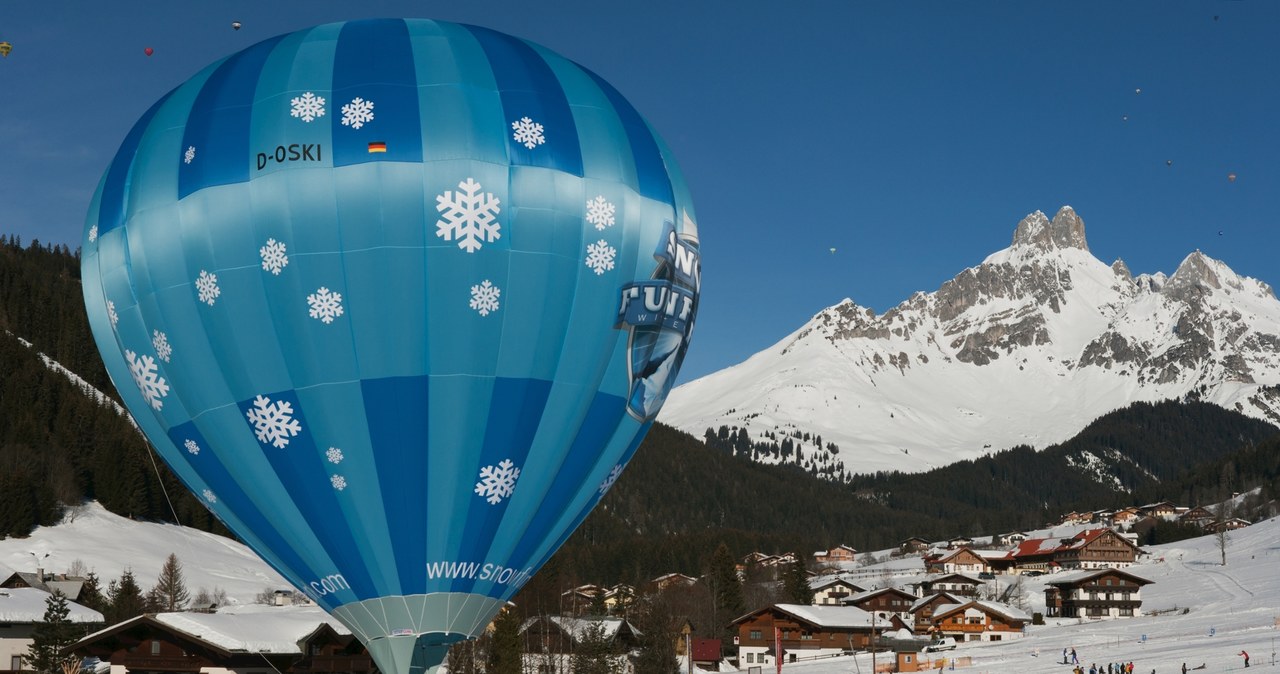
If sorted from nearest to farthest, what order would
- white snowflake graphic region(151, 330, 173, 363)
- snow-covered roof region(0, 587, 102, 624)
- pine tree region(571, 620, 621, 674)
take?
1. white snowflake graphic region(151, 330, 173, 363)
2. pine tree region(571, 620, 621, 674)
3. snow-covered roof region(0, 587, 102, 624)

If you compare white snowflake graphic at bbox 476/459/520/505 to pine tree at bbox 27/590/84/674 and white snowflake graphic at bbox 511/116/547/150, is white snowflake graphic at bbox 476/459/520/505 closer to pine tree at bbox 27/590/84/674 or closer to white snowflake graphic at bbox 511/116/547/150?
white snowflake graphic at bbox 511/116/547/150

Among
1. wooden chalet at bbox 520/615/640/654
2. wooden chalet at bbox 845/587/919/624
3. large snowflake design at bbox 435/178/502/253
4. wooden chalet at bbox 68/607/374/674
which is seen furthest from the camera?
wooden chalet at bbox 845/587/919/624

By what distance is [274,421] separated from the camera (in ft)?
71.6

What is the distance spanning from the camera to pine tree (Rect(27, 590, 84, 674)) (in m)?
52.7

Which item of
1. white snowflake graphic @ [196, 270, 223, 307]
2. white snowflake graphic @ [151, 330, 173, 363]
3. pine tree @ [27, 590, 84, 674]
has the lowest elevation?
pine tree @ [27, 590, 84, 674]

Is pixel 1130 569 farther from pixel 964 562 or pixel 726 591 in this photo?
pixel 726 591

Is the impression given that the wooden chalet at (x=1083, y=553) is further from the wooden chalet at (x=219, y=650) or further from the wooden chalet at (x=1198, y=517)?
Result: the wooden chalet at (x=219, y=650)

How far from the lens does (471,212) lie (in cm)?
2142

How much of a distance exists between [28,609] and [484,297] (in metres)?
52.2

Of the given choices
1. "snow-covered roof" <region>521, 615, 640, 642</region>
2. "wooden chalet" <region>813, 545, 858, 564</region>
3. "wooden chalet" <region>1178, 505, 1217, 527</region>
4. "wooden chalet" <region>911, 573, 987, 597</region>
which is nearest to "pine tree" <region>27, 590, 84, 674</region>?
"snow-covered roof" <region>521, 615, 640, 642</region>

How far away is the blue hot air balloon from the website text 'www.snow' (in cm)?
6

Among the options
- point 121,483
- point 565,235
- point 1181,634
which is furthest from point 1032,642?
point 121,483

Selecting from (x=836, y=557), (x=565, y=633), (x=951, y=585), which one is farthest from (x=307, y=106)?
(x=836, y=557)

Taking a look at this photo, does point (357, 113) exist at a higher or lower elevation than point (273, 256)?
higher
